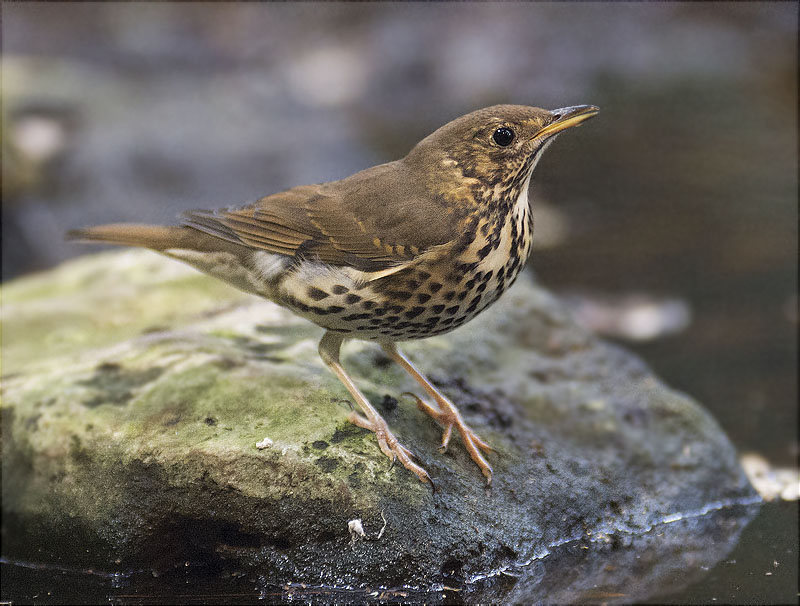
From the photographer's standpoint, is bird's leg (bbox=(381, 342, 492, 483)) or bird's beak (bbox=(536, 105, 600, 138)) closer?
bird's beak (bbox=(536, 105, 600, 138))

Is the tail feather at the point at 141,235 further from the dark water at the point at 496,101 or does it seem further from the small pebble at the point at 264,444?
the dark water at the point at 496,101

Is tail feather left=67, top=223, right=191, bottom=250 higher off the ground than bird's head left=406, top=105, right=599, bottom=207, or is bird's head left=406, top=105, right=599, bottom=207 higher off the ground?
bird's head left=406, top=105, right=599, bottom=207

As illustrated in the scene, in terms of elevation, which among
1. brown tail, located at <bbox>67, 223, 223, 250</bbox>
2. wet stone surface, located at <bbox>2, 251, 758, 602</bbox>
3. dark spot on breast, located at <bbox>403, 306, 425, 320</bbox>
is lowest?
wet stone surface, located at <bbox>2, 251, 758, 602</bbox>

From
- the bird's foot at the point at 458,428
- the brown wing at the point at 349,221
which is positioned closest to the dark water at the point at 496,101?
the bird's foot at the point at 458,428

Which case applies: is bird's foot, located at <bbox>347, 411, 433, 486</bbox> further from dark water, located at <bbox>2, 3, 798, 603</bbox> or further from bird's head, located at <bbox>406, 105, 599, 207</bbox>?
bird's head, located at <bbox>406, 105, 599, 207</bbox>

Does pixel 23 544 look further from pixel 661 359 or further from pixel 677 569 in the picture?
pixel 661 359

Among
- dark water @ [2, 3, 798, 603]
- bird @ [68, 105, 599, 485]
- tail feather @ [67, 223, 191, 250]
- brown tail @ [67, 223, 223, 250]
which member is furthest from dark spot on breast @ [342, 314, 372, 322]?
dark water @ [2, 3, 798, 603]

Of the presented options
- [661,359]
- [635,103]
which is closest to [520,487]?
[661,359]
